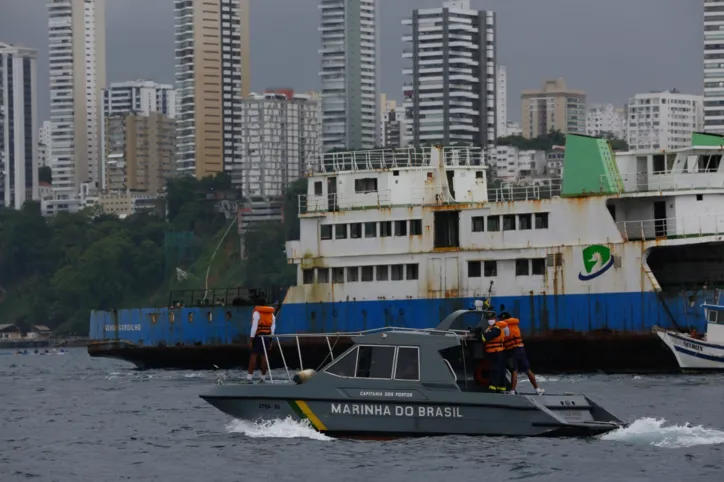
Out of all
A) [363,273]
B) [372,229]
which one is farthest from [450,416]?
[363,273]

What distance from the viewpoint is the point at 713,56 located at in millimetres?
193500

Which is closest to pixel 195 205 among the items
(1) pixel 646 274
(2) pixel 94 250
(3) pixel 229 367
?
(2) pixel 94 250

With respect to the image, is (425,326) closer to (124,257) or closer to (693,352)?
(693,352)

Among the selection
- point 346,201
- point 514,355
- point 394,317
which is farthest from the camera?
point 346,201

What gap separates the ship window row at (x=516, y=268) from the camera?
58531mm

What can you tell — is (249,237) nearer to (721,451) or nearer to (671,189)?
(671,189)

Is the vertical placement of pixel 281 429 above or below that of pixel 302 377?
below

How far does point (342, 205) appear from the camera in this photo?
207 feet

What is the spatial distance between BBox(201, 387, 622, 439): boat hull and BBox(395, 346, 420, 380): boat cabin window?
506 mm

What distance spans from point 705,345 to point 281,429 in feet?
77.6

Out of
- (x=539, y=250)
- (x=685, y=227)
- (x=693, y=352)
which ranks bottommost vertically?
(x=693, y=352)

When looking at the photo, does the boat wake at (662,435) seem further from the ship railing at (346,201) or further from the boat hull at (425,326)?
the ship railing at (346,201)

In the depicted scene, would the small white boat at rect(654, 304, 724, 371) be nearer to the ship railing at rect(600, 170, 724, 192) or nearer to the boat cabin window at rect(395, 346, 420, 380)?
the ship railing at rect(600, 170, 724, 192)

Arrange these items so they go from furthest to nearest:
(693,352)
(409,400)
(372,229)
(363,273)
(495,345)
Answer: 1. (363,273)
2. (372,229)
3. (693,352)
4. (495,345)
5. (409,400)
